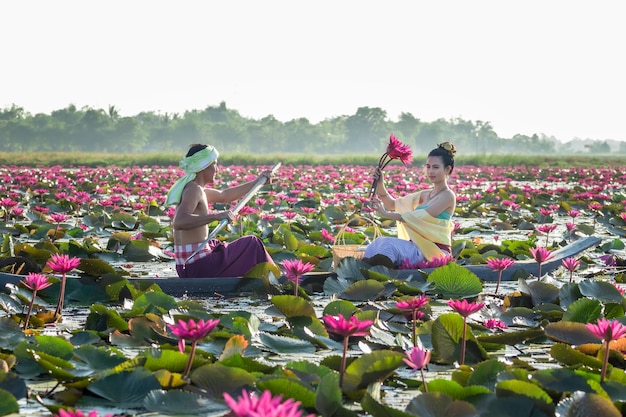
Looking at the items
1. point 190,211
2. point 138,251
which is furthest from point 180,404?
point 138,251

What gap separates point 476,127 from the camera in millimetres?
147000

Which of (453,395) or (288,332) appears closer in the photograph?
(453,395)

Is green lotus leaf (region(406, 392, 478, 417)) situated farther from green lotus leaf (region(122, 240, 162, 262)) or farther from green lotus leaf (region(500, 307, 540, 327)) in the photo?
green lotus leaf (region(122, 240, 162, 262))

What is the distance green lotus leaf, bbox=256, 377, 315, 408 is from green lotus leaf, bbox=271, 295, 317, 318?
1.15 metres

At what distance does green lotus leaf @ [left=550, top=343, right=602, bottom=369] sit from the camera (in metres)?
2.71

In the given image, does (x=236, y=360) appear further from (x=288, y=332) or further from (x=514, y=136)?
(x=514, y=136)

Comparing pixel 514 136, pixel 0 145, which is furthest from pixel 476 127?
pixel 0 145

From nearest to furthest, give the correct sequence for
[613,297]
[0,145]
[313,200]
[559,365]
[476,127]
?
[559,365], [613,297], [313,200], [0,145], [476,127]

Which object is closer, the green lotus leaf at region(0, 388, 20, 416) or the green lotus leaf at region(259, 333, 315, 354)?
the green lotus leaf at region(0, 388, 20, 416)

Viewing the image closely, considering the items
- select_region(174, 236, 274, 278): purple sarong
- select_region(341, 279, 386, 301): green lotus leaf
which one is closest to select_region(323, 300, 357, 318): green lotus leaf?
select_region(341, 279, 386, 301): green lotus leaf

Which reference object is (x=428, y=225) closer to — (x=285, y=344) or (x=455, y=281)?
(x=455, y=281)

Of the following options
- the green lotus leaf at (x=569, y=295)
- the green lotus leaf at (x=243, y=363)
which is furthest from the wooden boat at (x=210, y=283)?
the green lotus leaf at (x=243, y=363)

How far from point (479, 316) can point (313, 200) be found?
23.6 feet

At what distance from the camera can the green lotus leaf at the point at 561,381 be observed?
2.34m
